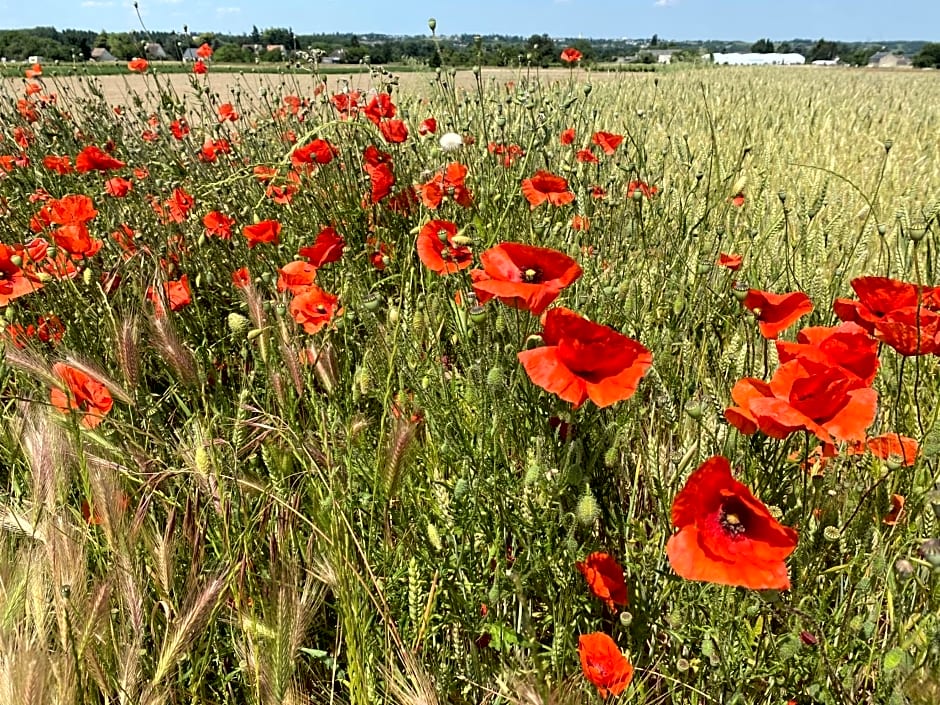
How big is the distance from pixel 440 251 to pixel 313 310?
35cm

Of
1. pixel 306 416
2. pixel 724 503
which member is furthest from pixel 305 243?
pixel 724 503

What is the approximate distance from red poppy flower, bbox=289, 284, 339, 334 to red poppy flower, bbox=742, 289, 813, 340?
95 centimetres

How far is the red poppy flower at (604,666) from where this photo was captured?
107 cm

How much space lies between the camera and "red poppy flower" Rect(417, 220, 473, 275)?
5.31ft

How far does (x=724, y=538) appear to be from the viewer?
2.91 ft

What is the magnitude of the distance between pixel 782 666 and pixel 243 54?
529 cm

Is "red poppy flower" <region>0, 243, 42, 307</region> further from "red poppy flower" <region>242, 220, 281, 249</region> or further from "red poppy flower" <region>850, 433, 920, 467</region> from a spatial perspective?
"red poppy flower" <region>850, 433, 920, 467</region>

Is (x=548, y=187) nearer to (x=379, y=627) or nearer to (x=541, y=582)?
(x=541, y=582)

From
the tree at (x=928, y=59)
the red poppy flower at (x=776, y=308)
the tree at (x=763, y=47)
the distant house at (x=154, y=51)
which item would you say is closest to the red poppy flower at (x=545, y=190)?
the red poppy flower at (x=776, y=308)

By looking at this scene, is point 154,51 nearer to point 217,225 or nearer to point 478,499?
point 217,225

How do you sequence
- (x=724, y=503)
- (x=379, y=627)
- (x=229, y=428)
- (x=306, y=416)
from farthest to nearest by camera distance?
(x=306, y=416) → (x=229, y=428) → (x=379, y=627) → (x=724, y=503)

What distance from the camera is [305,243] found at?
8.94ft

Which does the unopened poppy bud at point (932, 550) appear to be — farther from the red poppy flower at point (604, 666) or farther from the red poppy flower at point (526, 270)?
the red poppy flower at point (526, 270)

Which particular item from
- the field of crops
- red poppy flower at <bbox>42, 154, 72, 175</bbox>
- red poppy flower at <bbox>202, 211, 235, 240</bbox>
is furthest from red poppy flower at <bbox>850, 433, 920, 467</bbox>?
red poppy flower at <bbox>42, 154, 72, 175</bbox>
